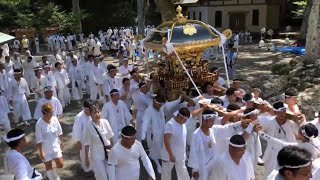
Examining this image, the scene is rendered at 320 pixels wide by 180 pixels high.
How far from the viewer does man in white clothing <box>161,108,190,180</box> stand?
5785mm

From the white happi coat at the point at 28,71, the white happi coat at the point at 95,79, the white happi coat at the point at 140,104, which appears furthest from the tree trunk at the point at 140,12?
the white happi coat at the point at 140,104

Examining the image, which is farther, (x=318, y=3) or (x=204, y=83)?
(x=318, y=3)

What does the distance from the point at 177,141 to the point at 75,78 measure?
7391 mm

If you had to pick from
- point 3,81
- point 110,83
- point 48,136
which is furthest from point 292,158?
point 3,81

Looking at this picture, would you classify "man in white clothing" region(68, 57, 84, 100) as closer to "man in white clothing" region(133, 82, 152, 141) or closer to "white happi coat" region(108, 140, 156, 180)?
"man in white clothing" region(133, 82, 152, 141)

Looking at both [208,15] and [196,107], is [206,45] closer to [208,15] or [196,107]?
[196,107]

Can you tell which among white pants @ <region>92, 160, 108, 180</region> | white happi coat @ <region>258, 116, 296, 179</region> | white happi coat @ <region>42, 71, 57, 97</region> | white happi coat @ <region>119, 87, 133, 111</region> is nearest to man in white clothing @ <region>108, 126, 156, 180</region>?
white pants @ <region>92, 160, 108, 180</region>

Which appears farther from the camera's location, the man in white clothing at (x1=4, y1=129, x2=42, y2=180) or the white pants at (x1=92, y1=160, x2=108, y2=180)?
the white pants at (x1=92, y1=160, x2=108, y2=180)

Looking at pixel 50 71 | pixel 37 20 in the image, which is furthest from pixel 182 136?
pixel 37 20

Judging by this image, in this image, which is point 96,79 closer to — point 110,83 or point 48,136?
point 110,83

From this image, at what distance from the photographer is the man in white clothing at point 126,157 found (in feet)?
15.8

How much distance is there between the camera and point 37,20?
30141 millimetres

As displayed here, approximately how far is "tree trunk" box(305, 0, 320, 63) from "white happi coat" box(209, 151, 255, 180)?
8.81m

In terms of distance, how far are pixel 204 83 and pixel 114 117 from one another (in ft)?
6.60
